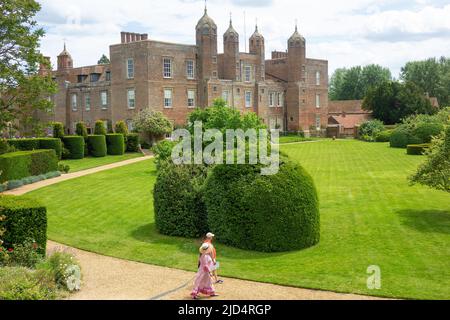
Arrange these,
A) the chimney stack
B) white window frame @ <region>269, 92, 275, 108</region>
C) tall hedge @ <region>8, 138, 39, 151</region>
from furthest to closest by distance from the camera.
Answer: white window frame @ <region>269, 92, 275, 108</region> < the chimney stack < tall hedge @ <region>8, 138, 39, 151</region>

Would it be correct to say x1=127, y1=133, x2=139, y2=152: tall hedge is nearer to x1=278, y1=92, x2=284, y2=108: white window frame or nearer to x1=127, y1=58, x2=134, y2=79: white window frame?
x1=127, y1=58, x2=134, y2=79: white window frame

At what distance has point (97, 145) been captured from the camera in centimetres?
4103

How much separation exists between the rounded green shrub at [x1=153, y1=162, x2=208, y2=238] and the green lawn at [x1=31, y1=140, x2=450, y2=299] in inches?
17.9

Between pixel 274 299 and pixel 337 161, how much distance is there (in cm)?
2519

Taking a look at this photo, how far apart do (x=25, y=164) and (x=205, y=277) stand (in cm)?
1912

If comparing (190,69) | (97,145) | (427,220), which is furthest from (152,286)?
(190,69)

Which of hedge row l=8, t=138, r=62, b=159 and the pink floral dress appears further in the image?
hedge row l=8, t=138, r=62, b=159

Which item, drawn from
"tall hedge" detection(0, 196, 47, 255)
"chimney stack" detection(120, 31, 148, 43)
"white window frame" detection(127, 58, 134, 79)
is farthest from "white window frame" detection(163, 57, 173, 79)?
"tall hedge" detection(0, 196, 47, 255)

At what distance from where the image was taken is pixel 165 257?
14.2 meters

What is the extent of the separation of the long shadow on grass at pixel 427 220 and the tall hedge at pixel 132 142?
29387 mm

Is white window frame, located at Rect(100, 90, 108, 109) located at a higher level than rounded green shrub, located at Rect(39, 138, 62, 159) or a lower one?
higher
